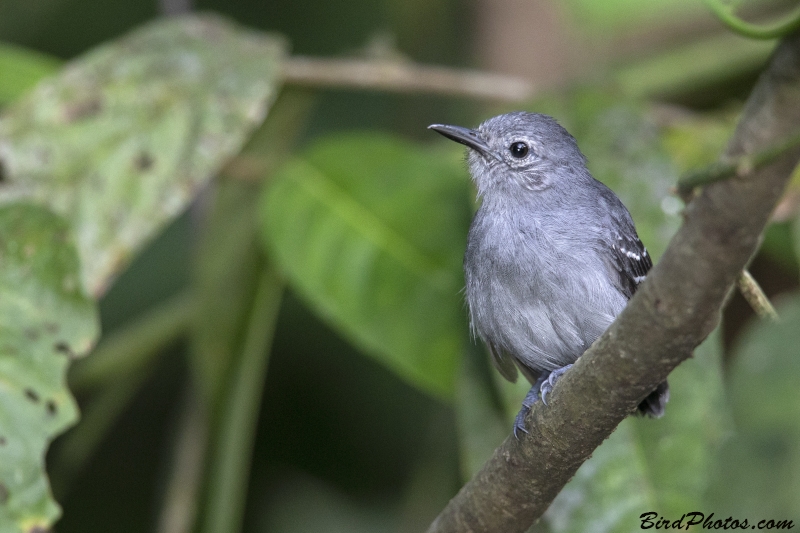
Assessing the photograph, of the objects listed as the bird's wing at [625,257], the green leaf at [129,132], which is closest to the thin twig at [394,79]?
the green leaf at [129,132]

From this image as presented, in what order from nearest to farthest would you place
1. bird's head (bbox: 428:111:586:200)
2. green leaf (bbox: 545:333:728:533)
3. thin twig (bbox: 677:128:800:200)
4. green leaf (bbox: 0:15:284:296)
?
1. thin twig (bbox: 677:128:800:200)
2. green leaf (bbox: 545:333:728:533)
3. bird's head (bbox: 428:111:586:200)
4. green leaf (bbox: 0:15:284:296)

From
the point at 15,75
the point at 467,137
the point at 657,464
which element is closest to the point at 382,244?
the point at 467,137

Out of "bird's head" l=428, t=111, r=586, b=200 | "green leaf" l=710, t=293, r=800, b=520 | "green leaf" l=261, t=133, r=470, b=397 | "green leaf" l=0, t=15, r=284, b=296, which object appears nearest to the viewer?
"green leaf" l=710, t=293, r=800, b=520

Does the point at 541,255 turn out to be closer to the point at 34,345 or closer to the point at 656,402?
the point at 656,402

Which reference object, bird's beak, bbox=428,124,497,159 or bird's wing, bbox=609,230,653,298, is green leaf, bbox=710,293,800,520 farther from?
bird's beak, bbox=428,124,497,159

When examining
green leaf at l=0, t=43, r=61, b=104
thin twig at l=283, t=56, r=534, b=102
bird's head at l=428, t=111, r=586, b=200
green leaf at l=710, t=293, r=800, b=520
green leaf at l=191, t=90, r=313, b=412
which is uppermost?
bird's head at l=428, t=111, r=586, b=200

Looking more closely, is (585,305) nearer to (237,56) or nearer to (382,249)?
(382,249)

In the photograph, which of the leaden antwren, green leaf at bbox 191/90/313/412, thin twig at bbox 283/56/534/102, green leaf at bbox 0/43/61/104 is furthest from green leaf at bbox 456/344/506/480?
green leaf at bbox 0/43/61/104

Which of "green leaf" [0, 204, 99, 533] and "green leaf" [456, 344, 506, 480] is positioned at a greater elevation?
"green leaf" [0, 204, 99, 533]
